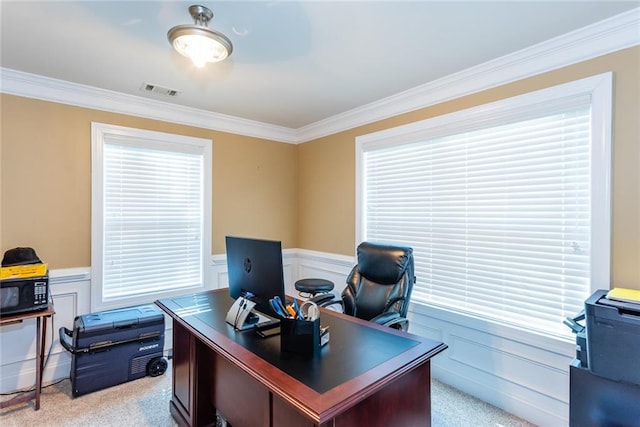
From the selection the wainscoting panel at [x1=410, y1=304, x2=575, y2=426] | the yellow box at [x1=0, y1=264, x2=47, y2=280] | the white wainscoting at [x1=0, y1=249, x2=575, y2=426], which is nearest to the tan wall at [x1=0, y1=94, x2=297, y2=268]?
the white wainscoting at [x1=0, y1=249, x2=575, y2=426]

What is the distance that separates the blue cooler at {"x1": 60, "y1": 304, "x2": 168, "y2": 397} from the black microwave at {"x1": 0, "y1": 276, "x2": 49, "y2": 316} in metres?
0.34

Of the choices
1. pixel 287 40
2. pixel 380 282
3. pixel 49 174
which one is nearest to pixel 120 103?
pixel 49 174

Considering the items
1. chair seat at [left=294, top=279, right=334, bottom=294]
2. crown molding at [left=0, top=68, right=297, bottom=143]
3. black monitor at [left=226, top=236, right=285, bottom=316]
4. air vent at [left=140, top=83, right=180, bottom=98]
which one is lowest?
chair seat at [left=294, top=279, right=334, bottom=294]

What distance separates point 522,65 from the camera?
222cm

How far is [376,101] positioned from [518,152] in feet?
4.59

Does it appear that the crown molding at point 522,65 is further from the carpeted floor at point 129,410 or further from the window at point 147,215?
the carpeted floor at point 129,410

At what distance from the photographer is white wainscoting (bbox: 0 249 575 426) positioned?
2.08 meters

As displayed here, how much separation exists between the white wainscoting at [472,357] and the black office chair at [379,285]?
0.65 meters

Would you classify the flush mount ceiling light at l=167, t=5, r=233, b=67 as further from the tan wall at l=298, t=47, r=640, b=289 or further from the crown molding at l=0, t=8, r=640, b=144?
the tan wall at l=298, t=47, r=640, b=289

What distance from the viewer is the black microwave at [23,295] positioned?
7.20 feet

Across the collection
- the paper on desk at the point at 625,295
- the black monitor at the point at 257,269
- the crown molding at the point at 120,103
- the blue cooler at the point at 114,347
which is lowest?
the blue cooler at the point at 114,347

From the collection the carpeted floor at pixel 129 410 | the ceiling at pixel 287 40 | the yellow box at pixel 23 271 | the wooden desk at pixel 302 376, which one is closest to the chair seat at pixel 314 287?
the wooden desk at pixel 302 376

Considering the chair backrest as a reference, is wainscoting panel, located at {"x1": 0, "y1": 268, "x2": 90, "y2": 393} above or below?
below

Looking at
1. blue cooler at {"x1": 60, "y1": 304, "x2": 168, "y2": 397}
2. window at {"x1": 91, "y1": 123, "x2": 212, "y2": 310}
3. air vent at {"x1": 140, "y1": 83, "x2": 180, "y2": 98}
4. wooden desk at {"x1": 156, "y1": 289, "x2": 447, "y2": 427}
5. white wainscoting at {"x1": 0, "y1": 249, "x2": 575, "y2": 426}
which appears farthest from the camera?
window at {"x1": 91, "y1": 123, "x2": 212, "y2": 310}
